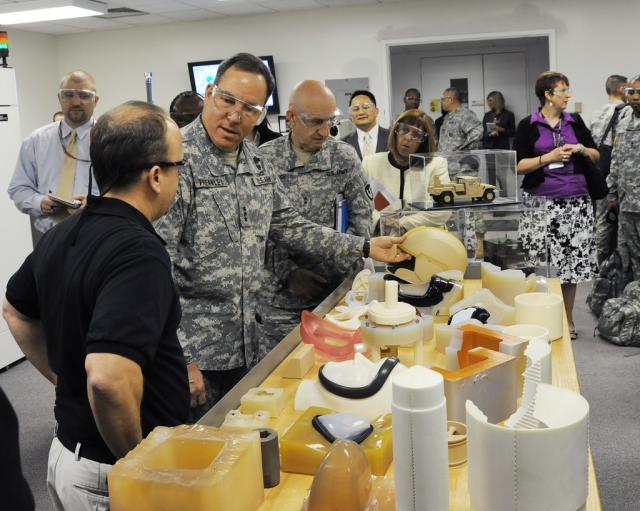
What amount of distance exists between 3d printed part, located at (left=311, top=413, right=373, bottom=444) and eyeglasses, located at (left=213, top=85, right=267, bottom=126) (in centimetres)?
115

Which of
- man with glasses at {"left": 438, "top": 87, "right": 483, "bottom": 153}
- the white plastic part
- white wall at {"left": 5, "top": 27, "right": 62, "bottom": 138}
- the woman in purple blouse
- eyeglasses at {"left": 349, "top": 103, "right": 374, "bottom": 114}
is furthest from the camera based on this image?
white wall at {"left": 5, "top": 27, "right": 62, "bottom": 138}

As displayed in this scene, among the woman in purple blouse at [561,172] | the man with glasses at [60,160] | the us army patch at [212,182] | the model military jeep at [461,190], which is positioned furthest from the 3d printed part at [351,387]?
the woman in purple blouse at [561,172]

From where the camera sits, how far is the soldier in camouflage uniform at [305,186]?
2.83m

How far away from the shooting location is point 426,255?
95.3 inches

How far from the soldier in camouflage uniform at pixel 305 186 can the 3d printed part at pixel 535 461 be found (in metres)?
1.77

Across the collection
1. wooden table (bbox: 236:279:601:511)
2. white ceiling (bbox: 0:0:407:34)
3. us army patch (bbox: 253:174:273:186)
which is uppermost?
white ceiling (bbox: 0:0:407:34)

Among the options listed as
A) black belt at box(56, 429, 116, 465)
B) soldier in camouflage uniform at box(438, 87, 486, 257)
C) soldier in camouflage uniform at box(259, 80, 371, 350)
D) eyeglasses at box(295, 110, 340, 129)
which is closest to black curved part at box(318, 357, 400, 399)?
black belt at box(56, 429, 116, 465)

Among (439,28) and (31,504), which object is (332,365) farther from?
(439,28)

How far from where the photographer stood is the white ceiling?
26.0ft

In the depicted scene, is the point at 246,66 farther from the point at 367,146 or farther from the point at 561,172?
the point at 367,146

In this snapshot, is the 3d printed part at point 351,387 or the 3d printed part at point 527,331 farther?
the 3d printed part at point 527,331

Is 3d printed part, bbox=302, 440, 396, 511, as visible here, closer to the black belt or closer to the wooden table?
the wooden table

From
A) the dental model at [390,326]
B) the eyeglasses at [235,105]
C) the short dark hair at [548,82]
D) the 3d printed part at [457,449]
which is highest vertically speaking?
the short dark hair at [548,82]

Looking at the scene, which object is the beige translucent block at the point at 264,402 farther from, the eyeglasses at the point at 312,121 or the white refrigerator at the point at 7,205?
the white refrigerator at the point at 7,205
